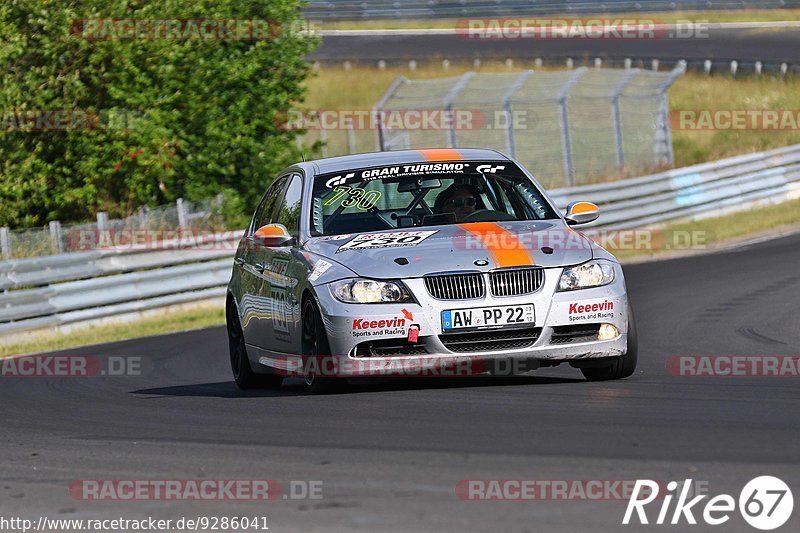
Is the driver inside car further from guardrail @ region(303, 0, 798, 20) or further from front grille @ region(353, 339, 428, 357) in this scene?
guardrail @ region(303, 0, 798, 20)

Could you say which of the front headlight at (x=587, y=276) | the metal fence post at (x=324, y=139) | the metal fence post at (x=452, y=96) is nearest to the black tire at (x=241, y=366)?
the front headlight at (x=587, y=276)

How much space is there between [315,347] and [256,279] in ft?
5.70

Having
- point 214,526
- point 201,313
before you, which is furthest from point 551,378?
point 201,313

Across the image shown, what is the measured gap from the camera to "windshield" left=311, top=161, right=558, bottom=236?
392 inches

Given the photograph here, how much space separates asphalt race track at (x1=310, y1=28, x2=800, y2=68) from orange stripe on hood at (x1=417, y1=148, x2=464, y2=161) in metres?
38.9

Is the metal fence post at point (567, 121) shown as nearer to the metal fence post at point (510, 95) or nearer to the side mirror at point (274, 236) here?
the metal fence post at point (510, 95)

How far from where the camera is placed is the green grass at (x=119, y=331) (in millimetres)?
18188

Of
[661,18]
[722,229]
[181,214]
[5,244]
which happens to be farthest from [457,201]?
[661,18]

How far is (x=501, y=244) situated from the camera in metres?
9.17

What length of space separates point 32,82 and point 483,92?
27.5 ft

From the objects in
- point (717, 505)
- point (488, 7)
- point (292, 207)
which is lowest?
point (488, 7)

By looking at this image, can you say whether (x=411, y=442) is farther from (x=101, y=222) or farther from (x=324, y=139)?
(x=324, y=139)

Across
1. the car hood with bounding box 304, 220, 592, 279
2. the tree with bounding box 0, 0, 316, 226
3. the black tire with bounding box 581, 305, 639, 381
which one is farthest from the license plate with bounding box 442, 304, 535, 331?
the tree with bounding box 0, 0, 316, 226

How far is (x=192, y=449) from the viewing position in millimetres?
7305
